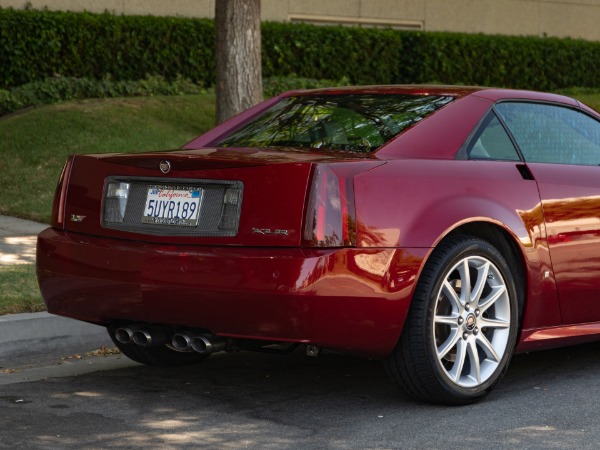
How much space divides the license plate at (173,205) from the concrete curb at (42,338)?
1625mm

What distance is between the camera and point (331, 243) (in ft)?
17.1

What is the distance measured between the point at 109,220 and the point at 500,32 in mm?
19179

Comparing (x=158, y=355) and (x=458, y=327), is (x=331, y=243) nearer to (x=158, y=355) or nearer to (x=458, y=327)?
(x=458, y=327)

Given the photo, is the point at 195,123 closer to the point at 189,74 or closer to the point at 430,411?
the point at 189,74

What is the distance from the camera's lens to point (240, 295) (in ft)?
17.1

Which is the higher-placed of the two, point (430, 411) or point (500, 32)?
point (500, 32)

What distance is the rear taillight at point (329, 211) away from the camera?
17.1 ft

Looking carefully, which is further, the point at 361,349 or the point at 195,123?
the point at 195,123

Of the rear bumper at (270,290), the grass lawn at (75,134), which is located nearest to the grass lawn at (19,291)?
the rear bumper at (270,290)

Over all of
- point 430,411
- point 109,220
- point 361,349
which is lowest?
point 430,411

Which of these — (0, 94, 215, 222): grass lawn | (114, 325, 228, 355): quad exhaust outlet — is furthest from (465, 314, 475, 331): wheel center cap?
(0, 94, 215, 222): grass lawn

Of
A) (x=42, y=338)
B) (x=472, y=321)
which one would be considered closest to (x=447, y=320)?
(x=472, y=321)

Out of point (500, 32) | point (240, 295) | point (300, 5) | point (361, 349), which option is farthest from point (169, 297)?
point (500, 32)

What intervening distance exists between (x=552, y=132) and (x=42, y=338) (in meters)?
3.02
